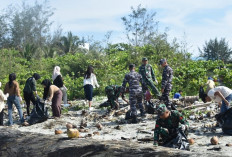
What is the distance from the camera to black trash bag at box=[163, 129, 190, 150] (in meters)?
5.73

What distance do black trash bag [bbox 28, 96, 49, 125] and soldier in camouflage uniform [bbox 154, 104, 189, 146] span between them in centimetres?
554

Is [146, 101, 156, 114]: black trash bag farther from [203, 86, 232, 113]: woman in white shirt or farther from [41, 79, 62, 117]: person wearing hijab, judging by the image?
[203, 86, 232, 113]: woman in white shirt

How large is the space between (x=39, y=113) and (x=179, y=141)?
6.05 metres

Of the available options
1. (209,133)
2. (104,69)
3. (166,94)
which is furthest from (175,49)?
(209,133)

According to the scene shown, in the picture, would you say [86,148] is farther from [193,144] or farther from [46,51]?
[46,51]

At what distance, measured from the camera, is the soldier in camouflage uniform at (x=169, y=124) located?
5922 millimetres

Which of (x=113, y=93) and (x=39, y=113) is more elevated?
(x=113, y=93)

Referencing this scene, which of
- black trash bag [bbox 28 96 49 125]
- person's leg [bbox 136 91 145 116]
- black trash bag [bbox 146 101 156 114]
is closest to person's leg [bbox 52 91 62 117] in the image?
black trash bag [bbox 28 96 49 125]

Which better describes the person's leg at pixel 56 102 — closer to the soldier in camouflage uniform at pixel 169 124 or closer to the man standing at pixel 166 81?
the man standing at pixel 166 81

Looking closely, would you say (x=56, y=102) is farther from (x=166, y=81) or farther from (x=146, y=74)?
(x=166, y=81)

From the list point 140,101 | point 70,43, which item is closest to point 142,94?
point 140,101

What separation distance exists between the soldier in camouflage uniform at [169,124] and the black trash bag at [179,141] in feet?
0.19

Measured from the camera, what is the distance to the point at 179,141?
5766 millimetres

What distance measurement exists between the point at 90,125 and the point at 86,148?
19.7ft
